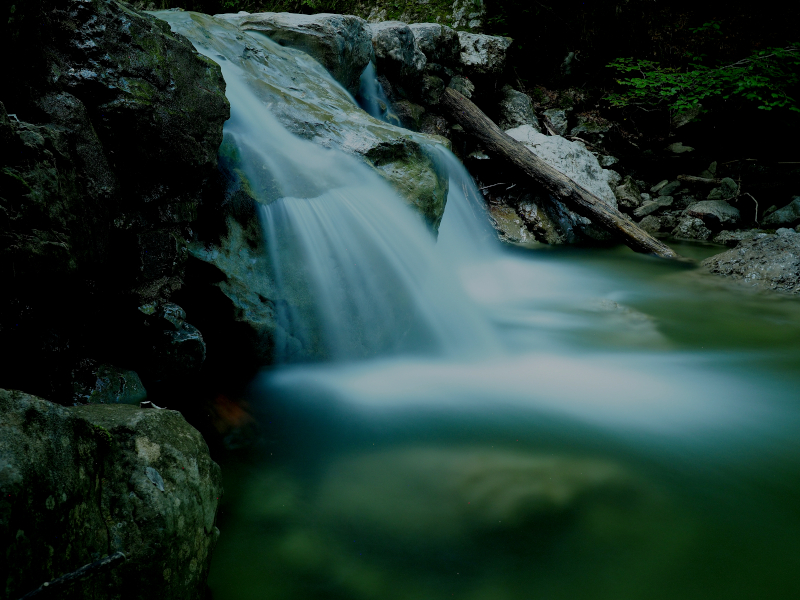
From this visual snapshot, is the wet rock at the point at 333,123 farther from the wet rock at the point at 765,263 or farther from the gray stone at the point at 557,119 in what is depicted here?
the gray stone at the point at 557,119

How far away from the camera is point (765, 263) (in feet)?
20.6

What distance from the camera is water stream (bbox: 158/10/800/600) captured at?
2.06 meters

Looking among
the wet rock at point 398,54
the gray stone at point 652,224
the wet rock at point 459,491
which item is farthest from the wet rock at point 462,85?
the wet rock at point 459,491

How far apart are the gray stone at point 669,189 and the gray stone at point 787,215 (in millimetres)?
1707

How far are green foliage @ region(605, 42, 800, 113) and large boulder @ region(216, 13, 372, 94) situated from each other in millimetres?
5485

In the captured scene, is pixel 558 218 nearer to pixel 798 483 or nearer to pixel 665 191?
pixel 665 191

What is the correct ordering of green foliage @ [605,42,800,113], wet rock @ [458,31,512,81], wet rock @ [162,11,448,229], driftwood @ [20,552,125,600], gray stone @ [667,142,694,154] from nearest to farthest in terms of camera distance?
driftwood @ [20,552,125,600] < wet rock @ [162,11,448,229] < green foliage @ [605,42,800,113] < wet rock @ [458,31,512,81] < gray stone @ [667,142,694,154]

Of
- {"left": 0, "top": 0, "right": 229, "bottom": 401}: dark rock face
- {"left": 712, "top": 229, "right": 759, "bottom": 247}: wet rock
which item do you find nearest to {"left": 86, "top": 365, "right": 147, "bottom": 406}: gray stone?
{"left": 0, "top": 0, "right": 229, "bottom": 401}: dark rock face

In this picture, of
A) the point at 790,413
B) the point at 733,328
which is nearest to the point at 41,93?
the point at 790,413

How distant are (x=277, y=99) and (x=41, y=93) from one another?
2.36 metres

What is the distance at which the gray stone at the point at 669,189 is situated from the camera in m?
9.63

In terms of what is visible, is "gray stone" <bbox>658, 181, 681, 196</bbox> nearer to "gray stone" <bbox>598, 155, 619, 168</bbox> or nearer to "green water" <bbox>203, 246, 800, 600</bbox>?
"gray stone" <bbox>598, 155, 619, 168</bbox>

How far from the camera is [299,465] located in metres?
2.69

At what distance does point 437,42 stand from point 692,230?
5541 mm
